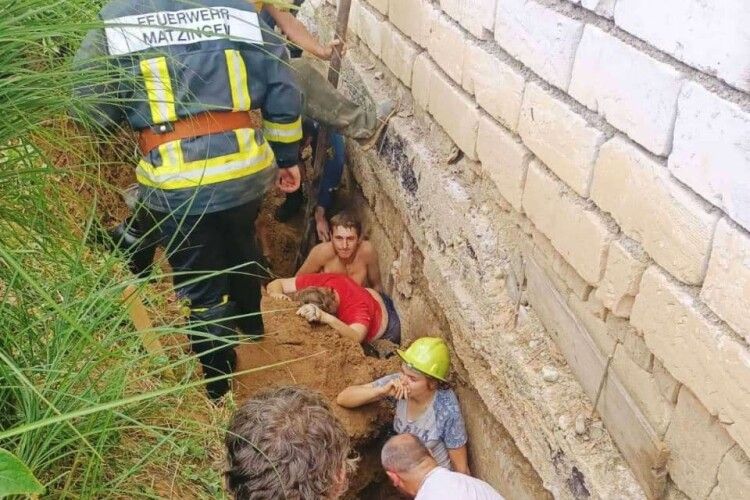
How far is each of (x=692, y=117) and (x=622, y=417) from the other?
0.92m

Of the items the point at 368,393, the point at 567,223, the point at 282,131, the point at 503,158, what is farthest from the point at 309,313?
the point at 567,223

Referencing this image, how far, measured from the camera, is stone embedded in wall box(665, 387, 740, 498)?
1761 millimetres

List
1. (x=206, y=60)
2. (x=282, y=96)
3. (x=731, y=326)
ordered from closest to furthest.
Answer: (x=731, y=326)
(x=206, y=60)
(x=282, y=96)

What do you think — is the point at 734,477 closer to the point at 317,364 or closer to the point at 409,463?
the point at 409,463

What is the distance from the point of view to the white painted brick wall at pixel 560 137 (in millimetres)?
2131

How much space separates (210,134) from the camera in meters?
3.07

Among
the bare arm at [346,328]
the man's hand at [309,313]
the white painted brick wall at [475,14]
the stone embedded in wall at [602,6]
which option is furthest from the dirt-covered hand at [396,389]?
the stone embedded in wall at [602,6]

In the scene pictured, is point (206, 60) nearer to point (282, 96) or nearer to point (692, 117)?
point (282, 96)

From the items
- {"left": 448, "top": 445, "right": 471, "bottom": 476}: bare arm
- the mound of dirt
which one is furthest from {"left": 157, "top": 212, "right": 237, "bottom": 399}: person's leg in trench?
{"left": 448, "top": 445, "right": 471, "bottom": 476}: bare arm

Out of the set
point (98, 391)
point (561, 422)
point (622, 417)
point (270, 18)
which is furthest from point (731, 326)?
point (270, 18)

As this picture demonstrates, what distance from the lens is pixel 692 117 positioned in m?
1.68

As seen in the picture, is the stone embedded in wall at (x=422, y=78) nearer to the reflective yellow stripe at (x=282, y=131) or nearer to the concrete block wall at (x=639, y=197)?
the concrete block wall at (x=639, y=197)

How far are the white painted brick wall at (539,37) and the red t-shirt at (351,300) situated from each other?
218 centimetres

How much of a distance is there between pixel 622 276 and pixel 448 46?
58.5 inches
